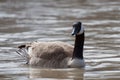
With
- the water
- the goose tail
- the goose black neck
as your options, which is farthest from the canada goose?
the goose tail

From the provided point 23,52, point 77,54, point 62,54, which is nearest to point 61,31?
point 23,52

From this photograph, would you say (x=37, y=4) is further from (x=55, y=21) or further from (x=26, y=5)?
(x=55, y=21)

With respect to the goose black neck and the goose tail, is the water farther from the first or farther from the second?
the goose black neck

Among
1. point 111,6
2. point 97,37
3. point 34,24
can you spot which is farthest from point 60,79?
point 111,6

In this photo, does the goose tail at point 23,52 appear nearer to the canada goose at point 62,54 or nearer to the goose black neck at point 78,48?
the canada goose at point 62,54

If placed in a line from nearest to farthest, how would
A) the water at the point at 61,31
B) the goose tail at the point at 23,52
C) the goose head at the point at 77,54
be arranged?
the water at the point at 61,31, the goose head at the point at 77,54, the goose tail at the point at 23,52

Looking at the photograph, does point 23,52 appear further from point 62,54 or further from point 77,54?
point 77,54

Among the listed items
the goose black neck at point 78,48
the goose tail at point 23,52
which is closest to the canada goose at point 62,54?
the goose black neck at point 78,48

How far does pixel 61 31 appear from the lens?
20.9m

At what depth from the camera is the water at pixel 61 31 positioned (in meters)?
13.9

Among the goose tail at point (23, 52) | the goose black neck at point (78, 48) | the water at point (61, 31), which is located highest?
the goose black neck at point (78, 48)

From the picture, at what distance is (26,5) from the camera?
30078 millimetres

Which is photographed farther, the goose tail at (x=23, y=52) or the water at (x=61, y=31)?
the goose tail at (x=23, y=52)

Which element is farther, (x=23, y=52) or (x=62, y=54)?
(x=23, y=52)
